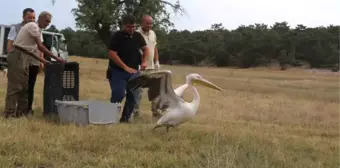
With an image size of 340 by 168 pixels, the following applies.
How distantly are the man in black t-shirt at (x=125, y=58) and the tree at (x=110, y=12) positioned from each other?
23.3m

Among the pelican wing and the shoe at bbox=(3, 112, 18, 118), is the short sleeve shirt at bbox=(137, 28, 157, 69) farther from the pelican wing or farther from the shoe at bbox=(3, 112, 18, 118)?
the shoe at bbox=(3, 112, 18, 118)

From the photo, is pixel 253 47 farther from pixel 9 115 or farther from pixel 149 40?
pixel 9 115

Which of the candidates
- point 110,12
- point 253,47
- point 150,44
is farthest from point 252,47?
point 150,44

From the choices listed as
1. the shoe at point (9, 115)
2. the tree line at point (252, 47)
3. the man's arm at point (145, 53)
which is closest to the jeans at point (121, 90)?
the man's arm at point (145, 53)

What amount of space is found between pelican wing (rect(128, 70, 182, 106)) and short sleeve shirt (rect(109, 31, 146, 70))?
1.10 meters

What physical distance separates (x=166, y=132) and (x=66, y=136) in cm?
154

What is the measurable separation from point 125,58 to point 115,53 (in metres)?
0.23

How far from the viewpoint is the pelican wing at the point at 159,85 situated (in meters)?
7.14

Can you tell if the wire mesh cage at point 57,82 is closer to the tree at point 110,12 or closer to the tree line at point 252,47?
the tree at point 110,12

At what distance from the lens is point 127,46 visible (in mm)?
8406

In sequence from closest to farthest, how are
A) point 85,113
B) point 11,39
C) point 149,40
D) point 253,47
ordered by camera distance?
point 85,113, point 11,39, point 149,40, point 253,47

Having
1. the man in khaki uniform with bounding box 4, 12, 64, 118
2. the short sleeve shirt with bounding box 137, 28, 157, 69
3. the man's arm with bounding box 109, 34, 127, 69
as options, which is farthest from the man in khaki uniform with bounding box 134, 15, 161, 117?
the man in khaki uniform with bounding box 4, 12, 64, 118

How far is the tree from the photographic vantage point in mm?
32250

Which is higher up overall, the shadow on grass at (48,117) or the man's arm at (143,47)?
the man's arm at (143,47)
